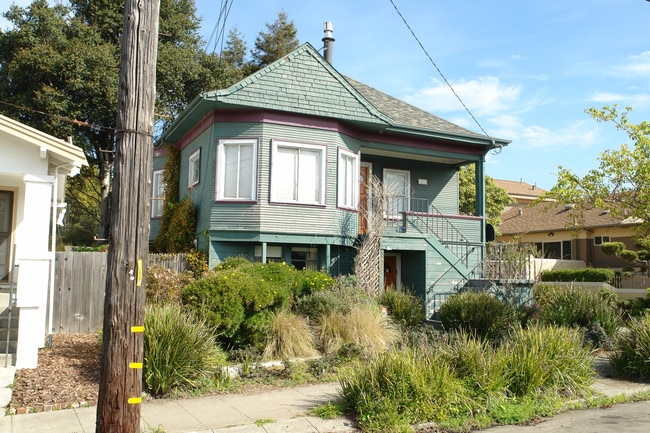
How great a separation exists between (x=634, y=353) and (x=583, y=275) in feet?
54.0

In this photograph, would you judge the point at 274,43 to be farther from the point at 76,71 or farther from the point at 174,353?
the point at 174,353

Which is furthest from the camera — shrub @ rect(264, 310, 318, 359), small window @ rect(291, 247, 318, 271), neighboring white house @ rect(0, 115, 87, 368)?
small window @ rect(291, 247, 318, 271)

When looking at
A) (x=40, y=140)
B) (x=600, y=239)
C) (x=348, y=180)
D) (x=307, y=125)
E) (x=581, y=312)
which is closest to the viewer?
(x=40, y=140)

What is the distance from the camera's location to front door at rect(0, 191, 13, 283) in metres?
13.8

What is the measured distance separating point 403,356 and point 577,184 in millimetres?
12596

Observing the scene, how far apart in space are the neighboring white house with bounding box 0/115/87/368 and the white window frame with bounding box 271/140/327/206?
4862 millimetres

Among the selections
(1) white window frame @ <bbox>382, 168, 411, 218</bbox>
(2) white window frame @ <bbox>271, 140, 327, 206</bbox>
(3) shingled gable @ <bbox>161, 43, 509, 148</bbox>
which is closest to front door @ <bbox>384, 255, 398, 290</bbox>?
(1) white window frame @ <bbox>382, 168, 411, 218</bbox>

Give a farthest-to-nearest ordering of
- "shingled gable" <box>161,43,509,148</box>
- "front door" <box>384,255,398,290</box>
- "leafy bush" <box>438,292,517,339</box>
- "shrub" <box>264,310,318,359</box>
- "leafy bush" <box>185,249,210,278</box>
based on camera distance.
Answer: "front door" <box>384,255,398,290</box>
"shingled gable" <box>161,43,509,148</box>
"leafy bush" <box>185,249,210,278</box>
"leafy bush" <box>438,292,517,339</box>
"shrub" <box>264,310,318,359</box>

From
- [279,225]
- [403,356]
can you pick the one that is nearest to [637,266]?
[279,225]

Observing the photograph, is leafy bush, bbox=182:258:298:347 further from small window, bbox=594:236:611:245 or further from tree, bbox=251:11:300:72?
tree, bbox=251:11:300:72

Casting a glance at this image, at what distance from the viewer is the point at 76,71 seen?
87.2ft

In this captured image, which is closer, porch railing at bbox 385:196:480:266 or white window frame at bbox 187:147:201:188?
porch railing at bbox 385:196:480:266

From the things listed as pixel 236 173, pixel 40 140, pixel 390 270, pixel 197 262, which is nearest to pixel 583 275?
pixel 390 270

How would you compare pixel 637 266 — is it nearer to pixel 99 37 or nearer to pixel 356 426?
pixel 356 426
